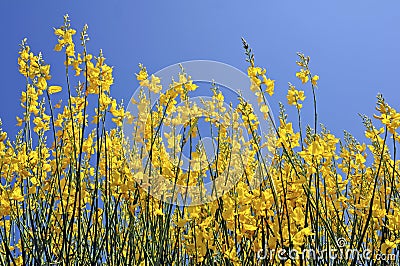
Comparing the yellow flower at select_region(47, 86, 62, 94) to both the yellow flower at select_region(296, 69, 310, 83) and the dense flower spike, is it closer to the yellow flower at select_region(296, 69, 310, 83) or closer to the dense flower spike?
the dense flower spike

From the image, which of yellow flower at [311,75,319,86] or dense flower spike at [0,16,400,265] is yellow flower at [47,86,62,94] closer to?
dense flower spike at [0,16,400,265]

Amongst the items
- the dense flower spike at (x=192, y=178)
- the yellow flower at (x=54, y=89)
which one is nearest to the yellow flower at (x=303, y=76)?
the dense flower spike at (x=192, y=178)

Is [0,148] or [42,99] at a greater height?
[42,99]

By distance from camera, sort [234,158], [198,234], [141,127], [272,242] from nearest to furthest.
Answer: [272,242] < [198,234] < [141,127] < [234,158]

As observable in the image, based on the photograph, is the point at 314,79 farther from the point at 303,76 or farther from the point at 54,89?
the point at 54,89

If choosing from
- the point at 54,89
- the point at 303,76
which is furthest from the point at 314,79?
the point at 54,89

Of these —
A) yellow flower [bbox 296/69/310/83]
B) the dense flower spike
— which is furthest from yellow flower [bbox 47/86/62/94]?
yellow flower [bbox 296/69/310/83]

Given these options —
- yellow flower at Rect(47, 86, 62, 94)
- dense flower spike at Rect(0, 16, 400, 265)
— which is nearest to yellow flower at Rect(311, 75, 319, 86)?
dense flower spike at Rect(0, 16, 400, 265)

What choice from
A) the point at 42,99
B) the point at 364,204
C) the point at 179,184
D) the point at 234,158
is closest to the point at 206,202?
the point at 179,184

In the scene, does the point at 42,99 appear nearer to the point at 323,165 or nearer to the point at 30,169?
the point at 30,169

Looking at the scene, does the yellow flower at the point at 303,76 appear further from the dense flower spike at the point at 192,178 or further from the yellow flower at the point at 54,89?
the yellow flower at the point at 54,89

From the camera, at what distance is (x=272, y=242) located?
181 centimetres

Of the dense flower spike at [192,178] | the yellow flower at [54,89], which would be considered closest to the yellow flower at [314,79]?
the dense flower spike at [192,178]

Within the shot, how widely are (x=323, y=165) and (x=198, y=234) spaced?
27.1 inches
